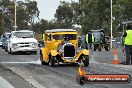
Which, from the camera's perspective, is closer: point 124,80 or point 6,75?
point 124,80

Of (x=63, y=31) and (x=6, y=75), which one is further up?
(x=63, y=31)

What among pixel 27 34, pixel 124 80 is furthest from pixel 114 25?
pixel 124 80

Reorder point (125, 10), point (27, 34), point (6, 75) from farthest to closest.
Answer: point (125, 10) < point (27, 34) < point (6, 75)

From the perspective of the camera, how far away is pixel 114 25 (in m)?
73.8

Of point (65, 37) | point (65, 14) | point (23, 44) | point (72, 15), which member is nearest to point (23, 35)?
point (23, 44)

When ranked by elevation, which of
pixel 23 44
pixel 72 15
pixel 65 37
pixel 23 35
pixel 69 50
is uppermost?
pixel 72 15

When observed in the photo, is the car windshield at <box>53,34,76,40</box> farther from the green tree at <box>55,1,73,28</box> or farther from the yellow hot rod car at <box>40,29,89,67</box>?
the green tree at <box>55,1,73,28</box>

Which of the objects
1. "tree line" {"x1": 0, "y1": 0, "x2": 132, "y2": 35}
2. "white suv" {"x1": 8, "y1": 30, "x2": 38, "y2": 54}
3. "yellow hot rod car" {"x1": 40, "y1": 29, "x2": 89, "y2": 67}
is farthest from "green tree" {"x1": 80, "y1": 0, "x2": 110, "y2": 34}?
"yellow hot rod car" {"x1": 40, "y1": 29, "x2": 89, "y2": 67}

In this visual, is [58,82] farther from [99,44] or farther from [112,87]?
[99,44]

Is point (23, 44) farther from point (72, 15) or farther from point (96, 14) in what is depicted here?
point (72, 15)

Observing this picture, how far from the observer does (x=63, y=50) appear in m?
21.6

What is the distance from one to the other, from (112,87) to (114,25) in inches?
2411

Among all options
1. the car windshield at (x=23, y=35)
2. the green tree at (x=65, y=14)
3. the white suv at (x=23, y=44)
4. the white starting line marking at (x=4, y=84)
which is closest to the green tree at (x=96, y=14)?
the green tree at (x=65, y=14)

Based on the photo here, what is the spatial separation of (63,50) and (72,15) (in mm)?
86801
